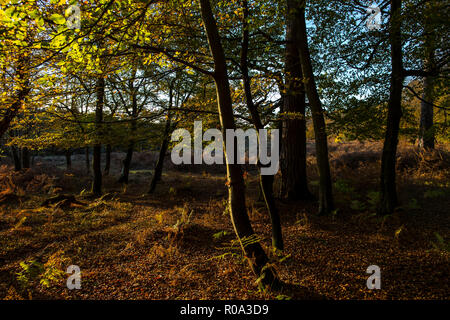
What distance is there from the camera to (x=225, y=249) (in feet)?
16.5

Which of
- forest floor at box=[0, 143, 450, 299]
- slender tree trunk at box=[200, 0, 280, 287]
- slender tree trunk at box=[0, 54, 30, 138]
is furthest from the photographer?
slender tree trunk at box=[0, 54, 30, 138]

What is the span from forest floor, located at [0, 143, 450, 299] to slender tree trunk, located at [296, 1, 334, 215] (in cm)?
53

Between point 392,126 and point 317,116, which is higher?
point 317,116

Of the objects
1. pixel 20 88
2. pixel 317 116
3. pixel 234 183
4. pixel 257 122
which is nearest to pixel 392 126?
pixel 317 116

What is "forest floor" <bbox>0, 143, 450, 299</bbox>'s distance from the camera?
135 inches

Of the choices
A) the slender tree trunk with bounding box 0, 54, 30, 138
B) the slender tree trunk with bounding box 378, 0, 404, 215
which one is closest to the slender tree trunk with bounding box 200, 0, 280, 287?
the slender tree trunk with bounding box 0, 54, 30, 138

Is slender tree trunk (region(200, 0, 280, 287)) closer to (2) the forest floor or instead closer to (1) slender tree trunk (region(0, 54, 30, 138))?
(2) the forest floor

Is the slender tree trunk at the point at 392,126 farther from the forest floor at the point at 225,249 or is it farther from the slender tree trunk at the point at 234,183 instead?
the slender tree trunk at the point at 234,183

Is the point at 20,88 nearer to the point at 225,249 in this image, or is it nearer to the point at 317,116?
the point at 225,249

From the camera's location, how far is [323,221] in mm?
6023

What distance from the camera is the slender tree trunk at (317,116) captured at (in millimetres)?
5625

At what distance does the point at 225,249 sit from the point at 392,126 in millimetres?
5292
